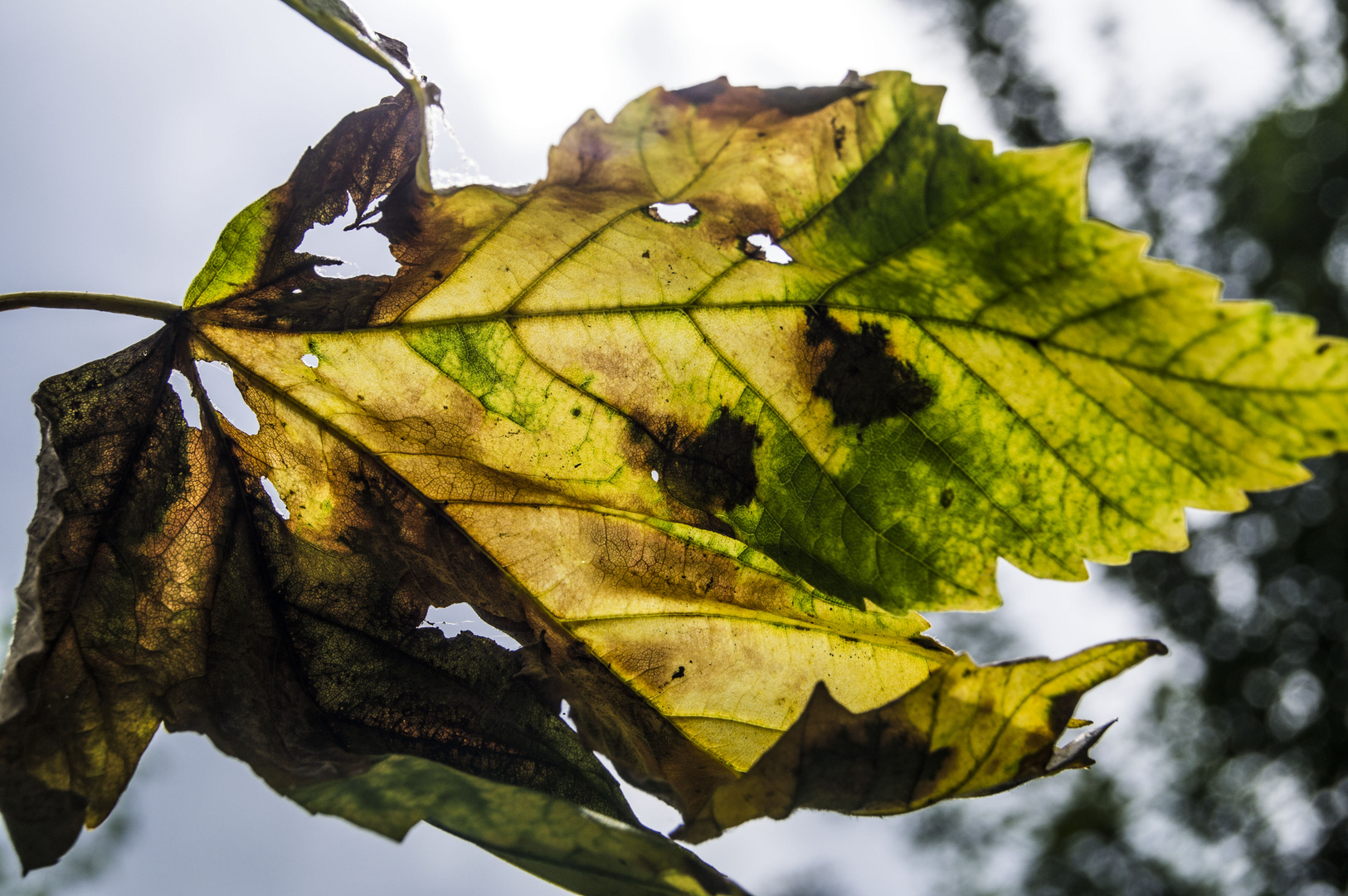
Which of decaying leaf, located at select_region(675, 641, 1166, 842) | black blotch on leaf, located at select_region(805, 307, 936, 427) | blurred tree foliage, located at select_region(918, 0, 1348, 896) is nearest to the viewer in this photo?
decaying leaf, located at select_region(675, 641, 1166, 842)

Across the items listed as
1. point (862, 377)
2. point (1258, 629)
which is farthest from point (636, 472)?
point (1258, 629)

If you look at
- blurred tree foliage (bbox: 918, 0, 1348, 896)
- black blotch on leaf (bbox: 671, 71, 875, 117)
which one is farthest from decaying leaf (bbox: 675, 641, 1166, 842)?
blurred tree foliage (bbox: 918, 0, 1348, 896)

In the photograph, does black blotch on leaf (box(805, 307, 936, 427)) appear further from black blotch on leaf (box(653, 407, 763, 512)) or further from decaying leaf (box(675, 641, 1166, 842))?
decaying leaf (box(675, 641, 1166, 842))

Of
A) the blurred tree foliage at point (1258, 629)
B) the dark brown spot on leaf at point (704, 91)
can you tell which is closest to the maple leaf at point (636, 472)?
the dark brown spot on leaf at point (704, 91)

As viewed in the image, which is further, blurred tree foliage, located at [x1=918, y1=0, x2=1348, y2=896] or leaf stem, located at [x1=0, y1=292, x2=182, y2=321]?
blurred tree foliage, located at [x1=918, y1=0, x2=1348, y2=896]

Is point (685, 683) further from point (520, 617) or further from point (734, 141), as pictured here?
point (734, 141)

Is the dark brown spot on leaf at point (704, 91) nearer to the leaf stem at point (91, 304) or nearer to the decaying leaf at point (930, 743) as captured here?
the decaying leaf at point (930, 743)

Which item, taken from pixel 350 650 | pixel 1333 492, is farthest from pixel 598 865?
pixel 1333 492
